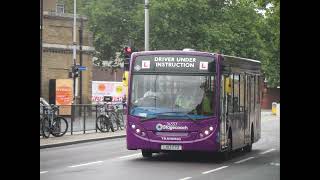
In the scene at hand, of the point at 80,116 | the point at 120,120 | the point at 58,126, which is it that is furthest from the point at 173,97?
the point at 120,120

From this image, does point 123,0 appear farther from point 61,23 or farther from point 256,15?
point 256,15

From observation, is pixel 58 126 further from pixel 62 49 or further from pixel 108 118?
pixel 62 49

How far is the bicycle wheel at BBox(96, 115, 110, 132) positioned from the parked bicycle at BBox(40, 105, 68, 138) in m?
3.67

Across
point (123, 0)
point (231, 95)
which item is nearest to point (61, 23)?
point (123, 0)

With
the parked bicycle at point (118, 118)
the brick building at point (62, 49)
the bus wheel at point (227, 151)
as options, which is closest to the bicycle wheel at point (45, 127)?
the parked bicycle at point (118, 118)

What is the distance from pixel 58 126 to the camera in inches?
937

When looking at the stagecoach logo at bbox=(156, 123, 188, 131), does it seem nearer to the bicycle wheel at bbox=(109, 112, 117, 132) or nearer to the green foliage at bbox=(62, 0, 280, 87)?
the bicycle wheel at bbox=(109, 112, 117, 132)

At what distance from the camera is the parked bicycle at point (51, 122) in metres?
23.0

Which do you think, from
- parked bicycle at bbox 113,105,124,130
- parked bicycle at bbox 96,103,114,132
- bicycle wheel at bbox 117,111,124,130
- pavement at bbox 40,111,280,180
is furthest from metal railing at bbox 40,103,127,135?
pavement at bbox 40,111,280,180

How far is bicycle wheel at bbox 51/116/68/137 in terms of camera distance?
23.5 meters

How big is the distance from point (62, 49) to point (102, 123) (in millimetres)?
18509
